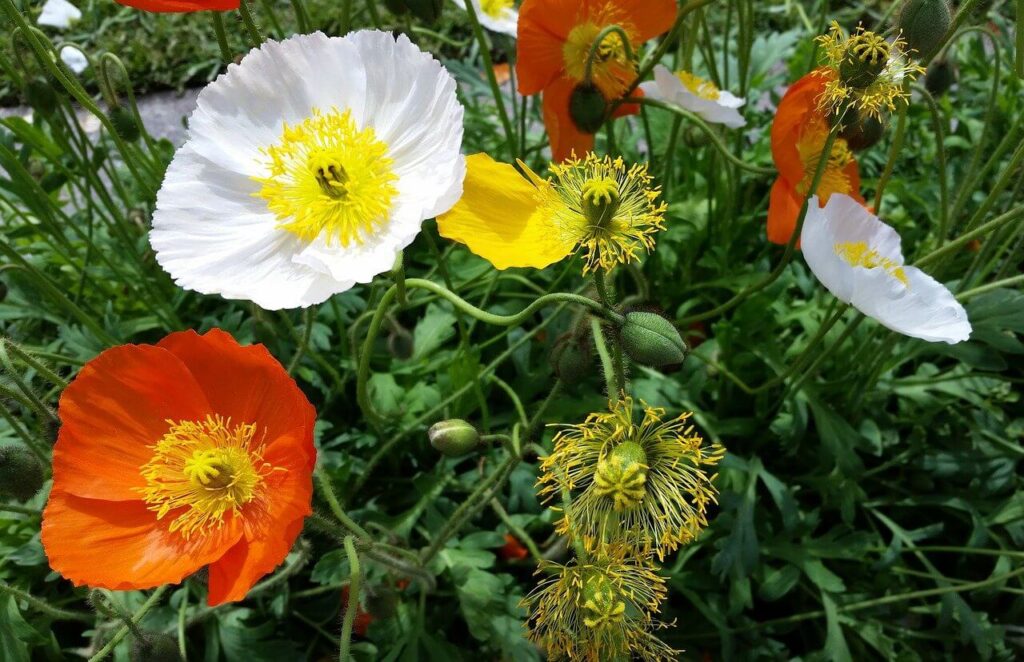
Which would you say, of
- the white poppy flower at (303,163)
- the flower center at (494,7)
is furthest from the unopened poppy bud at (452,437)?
the flower center at (494,7)

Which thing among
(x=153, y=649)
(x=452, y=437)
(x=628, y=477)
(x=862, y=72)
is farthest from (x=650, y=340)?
(x=153, y=649)

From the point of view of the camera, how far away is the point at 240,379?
0.92 meters

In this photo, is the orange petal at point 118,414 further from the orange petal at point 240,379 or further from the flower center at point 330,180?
the flower center at point 330,180

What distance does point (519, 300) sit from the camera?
1.67m

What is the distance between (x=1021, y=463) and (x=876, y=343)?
53cm

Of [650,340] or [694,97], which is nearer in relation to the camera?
[650,340]

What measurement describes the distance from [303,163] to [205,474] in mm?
411

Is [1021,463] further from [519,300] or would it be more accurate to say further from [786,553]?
[519,300]

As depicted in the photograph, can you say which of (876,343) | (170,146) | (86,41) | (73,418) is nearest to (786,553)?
(876,343)

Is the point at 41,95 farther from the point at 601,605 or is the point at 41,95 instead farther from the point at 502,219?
the point at 601,605

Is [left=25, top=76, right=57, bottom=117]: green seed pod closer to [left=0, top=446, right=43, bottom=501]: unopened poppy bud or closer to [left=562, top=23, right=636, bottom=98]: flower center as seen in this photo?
[left=0, top=446, right=43, bottom=501]: unopened poppy bud

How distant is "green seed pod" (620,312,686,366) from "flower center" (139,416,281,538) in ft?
1.50

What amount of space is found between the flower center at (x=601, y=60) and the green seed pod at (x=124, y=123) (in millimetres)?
724

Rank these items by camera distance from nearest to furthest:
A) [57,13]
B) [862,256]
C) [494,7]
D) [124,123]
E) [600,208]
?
[600,208], [862,256], [124,123], [494,7], [57,13]
